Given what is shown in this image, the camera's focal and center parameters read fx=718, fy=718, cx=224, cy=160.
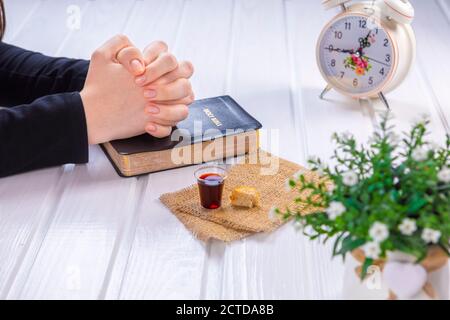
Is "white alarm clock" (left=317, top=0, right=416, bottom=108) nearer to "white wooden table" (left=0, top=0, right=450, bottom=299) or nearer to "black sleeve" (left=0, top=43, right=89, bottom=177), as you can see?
"white wooden table" (left=0, top=0, right=450, bottom=299)

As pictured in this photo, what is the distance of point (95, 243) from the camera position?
1.21m

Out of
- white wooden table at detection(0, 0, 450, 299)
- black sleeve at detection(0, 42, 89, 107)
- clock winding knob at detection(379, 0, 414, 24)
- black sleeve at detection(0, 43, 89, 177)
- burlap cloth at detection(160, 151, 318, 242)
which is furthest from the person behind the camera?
black sleeve at detection(0, 42, 89, 107)

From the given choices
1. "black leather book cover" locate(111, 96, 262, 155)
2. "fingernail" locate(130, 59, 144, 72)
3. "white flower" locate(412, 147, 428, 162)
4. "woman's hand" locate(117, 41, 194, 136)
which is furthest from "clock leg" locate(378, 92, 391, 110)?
"white flower" locate(412, 147, 428, 162)

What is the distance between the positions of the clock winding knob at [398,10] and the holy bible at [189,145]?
1.31ft

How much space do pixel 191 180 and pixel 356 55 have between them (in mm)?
544

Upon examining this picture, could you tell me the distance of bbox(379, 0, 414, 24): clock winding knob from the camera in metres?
1.59

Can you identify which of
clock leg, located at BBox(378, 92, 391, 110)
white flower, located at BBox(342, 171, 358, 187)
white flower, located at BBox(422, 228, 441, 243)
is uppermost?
white flower, located at BBox(342, 171, 358, 187)

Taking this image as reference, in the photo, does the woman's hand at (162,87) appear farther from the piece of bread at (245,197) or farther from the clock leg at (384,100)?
the clock leg at (384,100)

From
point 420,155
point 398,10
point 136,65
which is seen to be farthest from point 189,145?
point 420,155

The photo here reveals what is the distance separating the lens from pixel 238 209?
1280 mm

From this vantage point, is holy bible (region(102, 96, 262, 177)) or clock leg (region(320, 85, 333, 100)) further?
clock leg (region(320, 85, 333, 100))

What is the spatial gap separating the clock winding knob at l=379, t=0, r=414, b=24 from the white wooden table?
21 centimetres

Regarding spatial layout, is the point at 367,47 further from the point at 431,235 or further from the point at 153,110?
the point at 431,235
